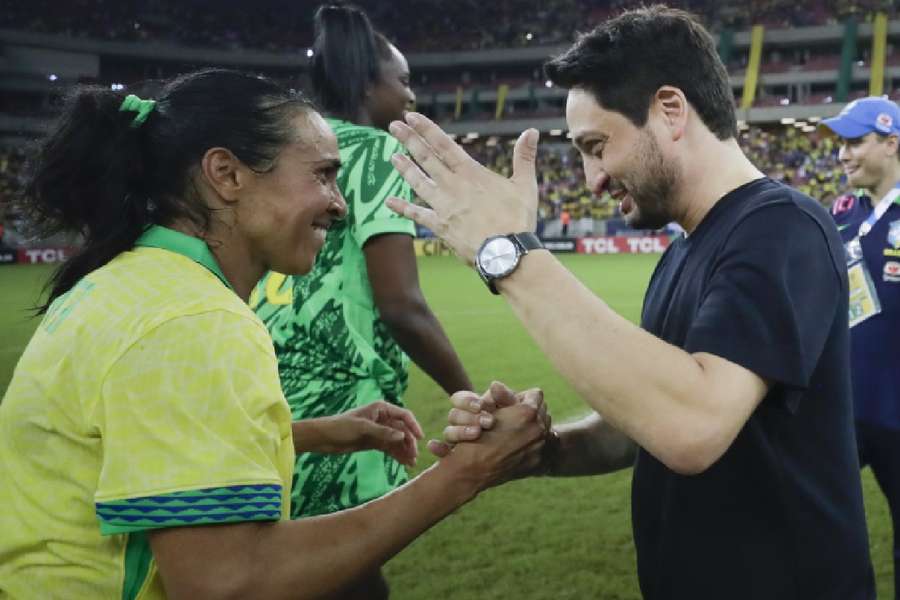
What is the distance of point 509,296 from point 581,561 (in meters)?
3.62

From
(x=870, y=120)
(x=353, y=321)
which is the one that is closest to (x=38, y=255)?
(x=870, y=120)

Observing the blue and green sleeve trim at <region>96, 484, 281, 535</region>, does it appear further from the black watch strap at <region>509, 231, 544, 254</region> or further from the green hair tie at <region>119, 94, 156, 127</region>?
the green hair tie at <region>119, 94, 156, 127</region>

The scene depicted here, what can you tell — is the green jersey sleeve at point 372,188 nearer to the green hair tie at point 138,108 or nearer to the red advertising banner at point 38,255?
the green hair tie at point 138,108

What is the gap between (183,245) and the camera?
1.92 metres

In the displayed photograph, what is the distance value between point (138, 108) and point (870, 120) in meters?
4.16

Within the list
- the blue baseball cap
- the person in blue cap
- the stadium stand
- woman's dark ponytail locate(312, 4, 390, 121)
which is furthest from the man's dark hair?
the stadium stand

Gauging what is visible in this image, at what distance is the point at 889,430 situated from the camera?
4.46 meters

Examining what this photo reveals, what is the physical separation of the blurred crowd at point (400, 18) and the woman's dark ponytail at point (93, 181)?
5368cm

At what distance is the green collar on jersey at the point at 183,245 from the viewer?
191 centimetres

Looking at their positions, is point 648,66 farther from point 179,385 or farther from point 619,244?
point 619,244

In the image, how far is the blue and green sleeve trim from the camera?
5.10 ft

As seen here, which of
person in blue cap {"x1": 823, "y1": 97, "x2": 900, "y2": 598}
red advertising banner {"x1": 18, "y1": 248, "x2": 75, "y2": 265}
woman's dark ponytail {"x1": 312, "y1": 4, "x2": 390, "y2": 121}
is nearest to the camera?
woman's dark ponytail {"x1": 312, "y1": 4, "x2": 390, "y2": 121}

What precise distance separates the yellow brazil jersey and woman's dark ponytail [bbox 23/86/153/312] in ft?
0.52

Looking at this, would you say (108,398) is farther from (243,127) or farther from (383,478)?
(383,478)
